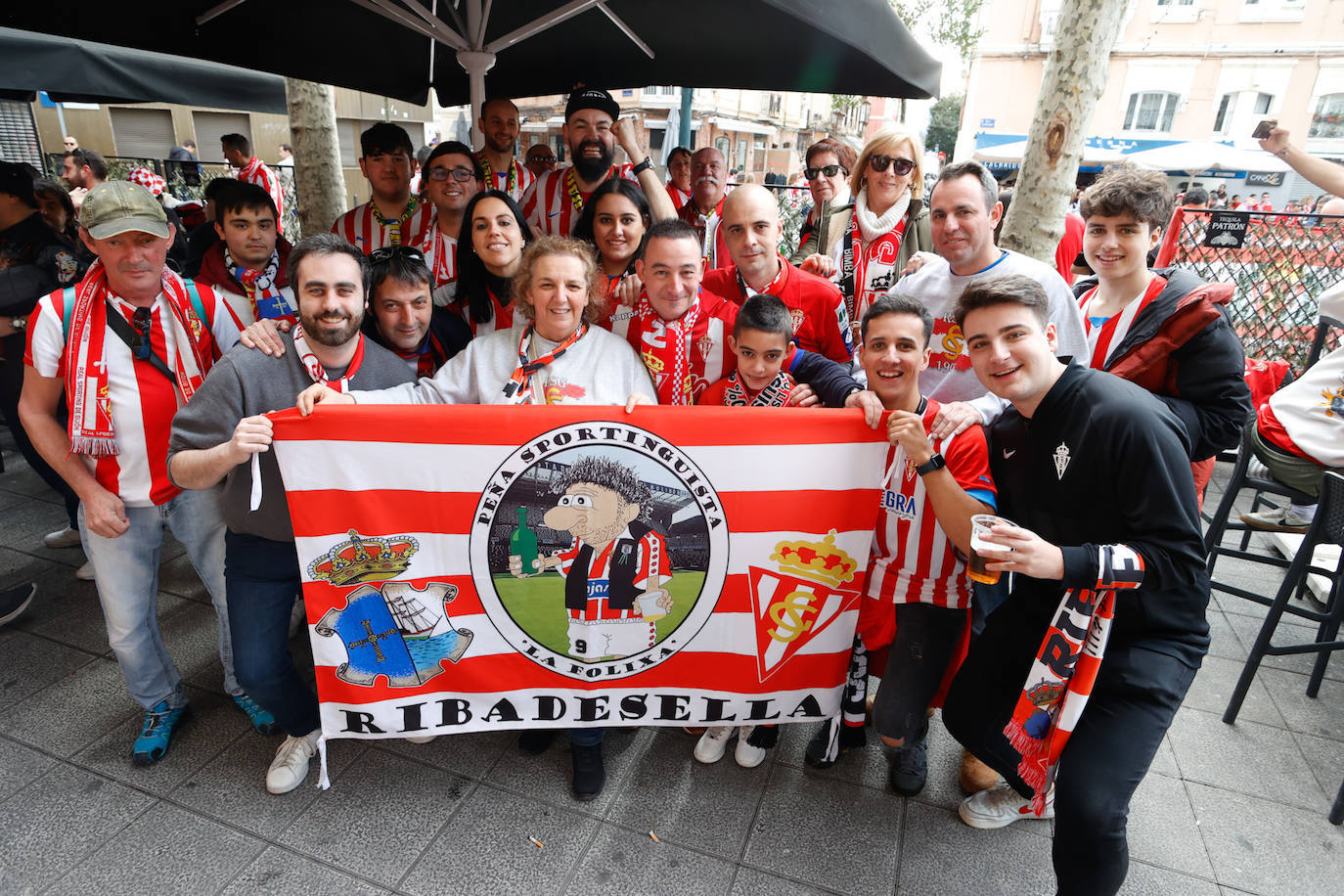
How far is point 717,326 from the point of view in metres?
2.91

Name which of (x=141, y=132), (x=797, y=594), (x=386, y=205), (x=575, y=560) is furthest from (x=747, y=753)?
(x=141, y=132)

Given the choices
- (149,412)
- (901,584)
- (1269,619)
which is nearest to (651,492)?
(901,584)

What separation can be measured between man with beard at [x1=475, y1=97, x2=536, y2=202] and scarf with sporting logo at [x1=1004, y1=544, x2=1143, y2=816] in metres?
3.95

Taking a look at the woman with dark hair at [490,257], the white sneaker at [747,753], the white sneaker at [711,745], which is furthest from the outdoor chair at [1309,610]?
the woman with dark hair at [490,257]

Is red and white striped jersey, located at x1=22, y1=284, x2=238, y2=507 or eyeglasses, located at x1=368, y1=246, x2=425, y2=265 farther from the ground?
eyeglasses, located at x1=368, y1=246, x2=425, y2=265

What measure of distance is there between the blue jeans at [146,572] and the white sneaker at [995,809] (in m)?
2.94

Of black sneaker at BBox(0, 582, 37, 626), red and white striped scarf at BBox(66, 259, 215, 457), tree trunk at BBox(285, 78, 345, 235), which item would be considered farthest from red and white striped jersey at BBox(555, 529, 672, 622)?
tree trunk at BBox(285, 78, 345, 235)

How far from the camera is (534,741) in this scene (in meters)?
2.81

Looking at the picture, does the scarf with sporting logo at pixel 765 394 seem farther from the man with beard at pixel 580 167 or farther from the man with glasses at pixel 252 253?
the man with glasses at pixel 252 253

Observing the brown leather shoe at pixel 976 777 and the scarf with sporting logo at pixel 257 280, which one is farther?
the scarf with sporting logo at pixel 257 280

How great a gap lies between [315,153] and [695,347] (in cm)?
579

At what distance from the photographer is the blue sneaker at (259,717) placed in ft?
9.39

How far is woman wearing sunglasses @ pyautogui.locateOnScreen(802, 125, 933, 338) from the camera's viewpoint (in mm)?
3500

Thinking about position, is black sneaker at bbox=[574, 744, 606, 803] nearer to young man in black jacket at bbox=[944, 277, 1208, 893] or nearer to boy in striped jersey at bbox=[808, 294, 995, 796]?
boy in striped jersey at bbox=[808, 294, 995, 796]
